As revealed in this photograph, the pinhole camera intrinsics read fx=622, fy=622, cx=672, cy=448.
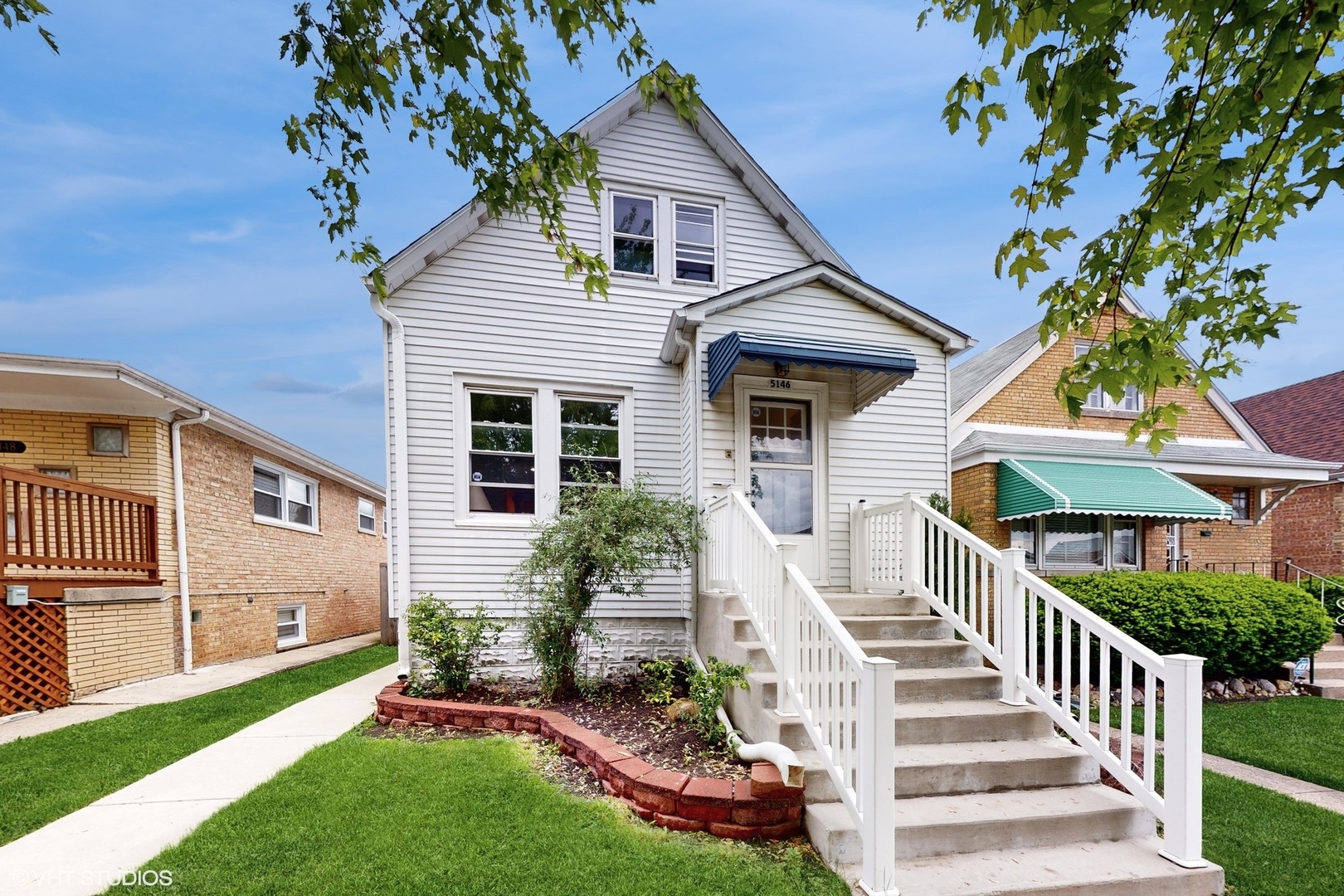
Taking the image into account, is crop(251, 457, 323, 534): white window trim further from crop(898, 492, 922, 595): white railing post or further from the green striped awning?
the green striped awning

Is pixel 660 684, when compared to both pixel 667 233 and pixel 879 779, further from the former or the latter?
pixel 667 233

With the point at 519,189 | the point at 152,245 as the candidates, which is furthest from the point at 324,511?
the point at 519,189

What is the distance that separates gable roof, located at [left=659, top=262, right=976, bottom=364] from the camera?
6.73 m

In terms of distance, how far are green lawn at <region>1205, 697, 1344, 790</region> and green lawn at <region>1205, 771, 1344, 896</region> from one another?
1.10 m

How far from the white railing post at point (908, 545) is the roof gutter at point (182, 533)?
32.7ft

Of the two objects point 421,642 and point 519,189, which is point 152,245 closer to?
point 421,642

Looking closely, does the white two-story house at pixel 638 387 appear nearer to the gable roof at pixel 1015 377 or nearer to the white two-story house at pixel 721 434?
the white two-story house at pixel 721 434

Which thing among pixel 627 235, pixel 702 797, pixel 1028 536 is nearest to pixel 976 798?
pixel 702 797

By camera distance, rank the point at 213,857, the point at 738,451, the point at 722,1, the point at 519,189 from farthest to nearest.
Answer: the point at 738,451, the point at 722,1, the point at 519,189, the point at 213,857

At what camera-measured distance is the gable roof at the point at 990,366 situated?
12.7 metres

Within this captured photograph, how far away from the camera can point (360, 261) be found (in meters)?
3.72

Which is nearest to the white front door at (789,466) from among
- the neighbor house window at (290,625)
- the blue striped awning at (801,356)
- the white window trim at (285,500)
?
the blue striped awning at (801,356)

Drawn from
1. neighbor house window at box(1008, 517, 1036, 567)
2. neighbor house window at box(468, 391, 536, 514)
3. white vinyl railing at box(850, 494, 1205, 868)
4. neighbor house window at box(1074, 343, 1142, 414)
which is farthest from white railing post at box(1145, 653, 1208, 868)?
neighbor house window at box(1074, 343, 1142, 414)

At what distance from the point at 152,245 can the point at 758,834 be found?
21.8 meters
